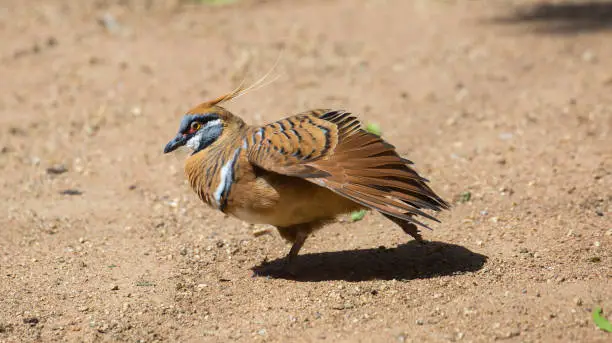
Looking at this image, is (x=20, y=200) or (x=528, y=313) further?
(x=20, y=200)

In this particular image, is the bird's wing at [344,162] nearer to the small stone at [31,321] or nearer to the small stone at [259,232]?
the small stone at [259,232]

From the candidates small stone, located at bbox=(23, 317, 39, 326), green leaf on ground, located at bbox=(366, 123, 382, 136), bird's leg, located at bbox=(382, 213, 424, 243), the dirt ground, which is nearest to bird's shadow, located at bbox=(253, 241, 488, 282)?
the dirt ground

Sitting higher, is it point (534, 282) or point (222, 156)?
point (222, 156)

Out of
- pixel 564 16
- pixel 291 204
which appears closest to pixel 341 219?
pixel 291 204

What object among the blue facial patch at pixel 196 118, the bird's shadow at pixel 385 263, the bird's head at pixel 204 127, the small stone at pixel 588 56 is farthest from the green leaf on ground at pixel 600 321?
the small stone at pixel 588 56

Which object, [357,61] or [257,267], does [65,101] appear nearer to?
[357,61]

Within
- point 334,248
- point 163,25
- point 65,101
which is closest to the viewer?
point 334,248

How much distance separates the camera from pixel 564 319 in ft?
14.6

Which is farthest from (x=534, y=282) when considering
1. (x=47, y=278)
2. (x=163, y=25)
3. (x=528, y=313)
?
(x=163, y=25)

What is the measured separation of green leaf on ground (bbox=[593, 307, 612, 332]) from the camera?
4305mm

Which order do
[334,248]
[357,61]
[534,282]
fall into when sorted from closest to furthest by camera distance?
[534,282], [334,248], [357,61]

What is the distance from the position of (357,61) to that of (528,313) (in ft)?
17.3

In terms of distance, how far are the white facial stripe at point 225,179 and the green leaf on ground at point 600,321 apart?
2.12 meters

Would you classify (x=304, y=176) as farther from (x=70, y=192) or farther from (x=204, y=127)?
(x=70, y=192)
